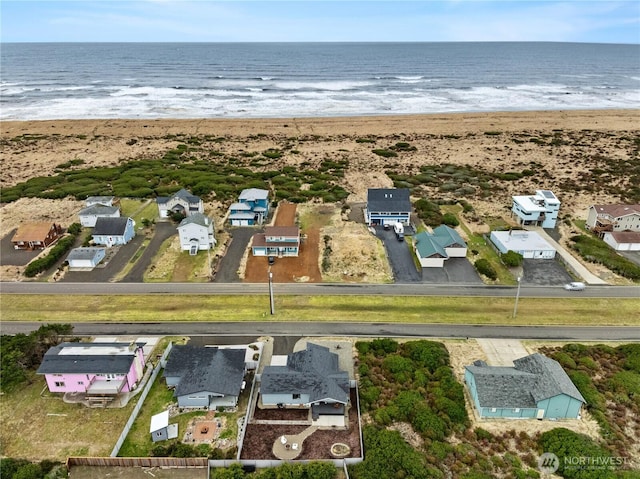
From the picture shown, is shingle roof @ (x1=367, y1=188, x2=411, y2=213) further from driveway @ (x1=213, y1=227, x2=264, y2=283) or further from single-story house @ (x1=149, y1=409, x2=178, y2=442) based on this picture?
single-story house @ (x1=149, y1=409, x2=178, y2=442)

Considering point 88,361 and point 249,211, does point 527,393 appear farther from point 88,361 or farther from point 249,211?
point 249,211

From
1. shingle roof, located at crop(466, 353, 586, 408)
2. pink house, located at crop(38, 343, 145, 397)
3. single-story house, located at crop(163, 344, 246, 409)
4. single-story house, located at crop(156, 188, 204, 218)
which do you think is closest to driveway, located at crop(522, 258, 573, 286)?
shingle roof, located at crop(466, 353, 586, 408)

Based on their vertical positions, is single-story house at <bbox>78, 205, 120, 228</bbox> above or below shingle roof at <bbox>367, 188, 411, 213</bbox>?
below

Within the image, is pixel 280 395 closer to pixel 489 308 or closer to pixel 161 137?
pixel 489 308

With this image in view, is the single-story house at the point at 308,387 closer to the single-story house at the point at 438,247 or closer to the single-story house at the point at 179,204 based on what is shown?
the single-story house at the point at 438,247

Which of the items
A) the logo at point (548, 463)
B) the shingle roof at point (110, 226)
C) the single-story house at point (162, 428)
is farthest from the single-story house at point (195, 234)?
the logo at point (548, 463)

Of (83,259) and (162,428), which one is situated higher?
(83,259)

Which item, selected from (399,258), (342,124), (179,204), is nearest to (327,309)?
(399,258)
